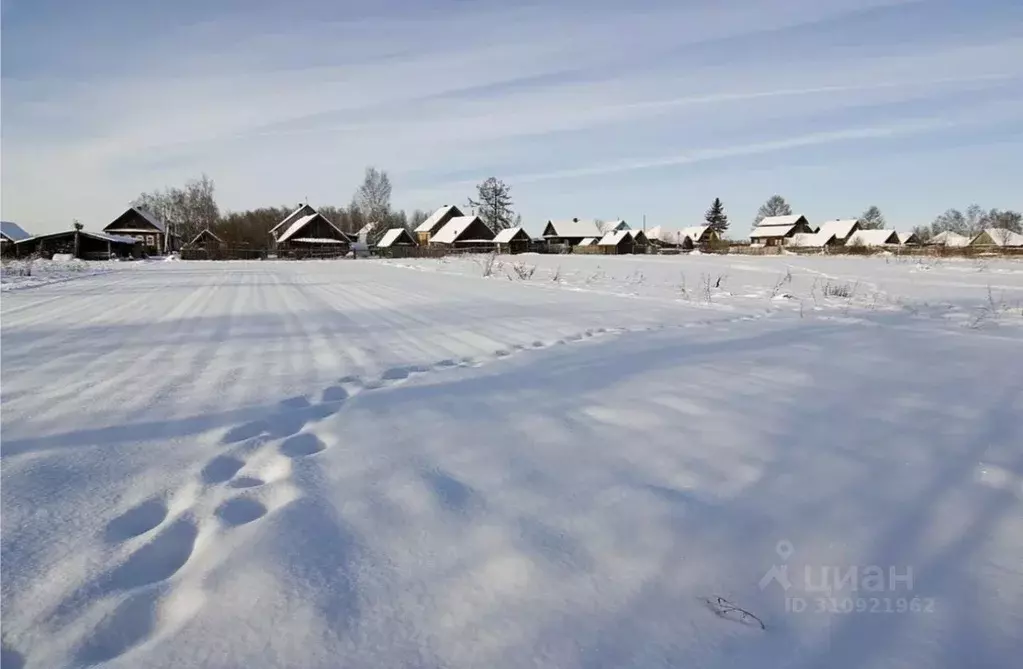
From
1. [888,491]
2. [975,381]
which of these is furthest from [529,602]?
[975,381]

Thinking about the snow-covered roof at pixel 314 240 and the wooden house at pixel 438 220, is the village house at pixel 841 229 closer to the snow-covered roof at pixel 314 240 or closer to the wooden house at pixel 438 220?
the wooden house at pixel 438 220

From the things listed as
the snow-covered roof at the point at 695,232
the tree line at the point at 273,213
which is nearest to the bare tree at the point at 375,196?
the tree line at the point at 273,213

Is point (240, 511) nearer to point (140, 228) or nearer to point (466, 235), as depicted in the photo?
point (466, 235)

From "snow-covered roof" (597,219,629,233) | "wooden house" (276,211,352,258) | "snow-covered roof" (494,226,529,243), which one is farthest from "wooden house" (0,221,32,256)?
"snow-covered roof" (597,219,629,233)

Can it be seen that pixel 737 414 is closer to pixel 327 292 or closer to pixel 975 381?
pixel 975 381

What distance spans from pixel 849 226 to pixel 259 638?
84.9m

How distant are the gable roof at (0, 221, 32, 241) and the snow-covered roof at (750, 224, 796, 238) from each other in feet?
287

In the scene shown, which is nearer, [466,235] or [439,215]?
[466,235]

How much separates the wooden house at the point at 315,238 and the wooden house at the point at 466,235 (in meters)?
11.5

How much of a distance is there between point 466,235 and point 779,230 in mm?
44755

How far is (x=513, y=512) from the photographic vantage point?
2.22 m

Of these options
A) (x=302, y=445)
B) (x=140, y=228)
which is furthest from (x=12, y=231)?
(x=302, y=445)

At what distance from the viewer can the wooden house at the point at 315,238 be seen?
5688cm

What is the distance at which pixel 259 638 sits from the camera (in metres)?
1.53
